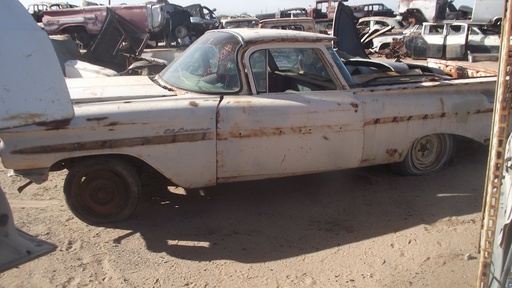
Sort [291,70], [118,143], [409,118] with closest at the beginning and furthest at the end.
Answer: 1. [118,143]
2. [409,118]
3. [291,70]

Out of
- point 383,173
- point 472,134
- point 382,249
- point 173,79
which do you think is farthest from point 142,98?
point 472,134

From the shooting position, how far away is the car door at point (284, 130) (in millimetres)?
3738

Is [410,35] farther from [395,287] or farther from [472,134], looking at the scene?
[395,287]

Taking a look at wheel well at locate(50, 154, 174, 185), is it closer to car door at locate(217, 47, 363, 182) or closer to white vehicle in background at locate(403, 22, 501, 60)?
car door at locate(217, 47, 363, 182)

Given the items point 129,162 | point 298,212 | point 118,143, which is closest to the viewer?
point 118,143

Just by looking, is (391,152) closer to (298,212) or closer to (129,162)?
(298,212)

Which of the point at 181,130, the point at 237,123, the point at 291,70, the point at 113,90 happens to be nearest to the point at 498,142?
the point at 237,123

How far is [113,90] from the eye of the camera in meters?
4.07

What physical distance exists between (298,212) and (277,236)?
19.4 inches

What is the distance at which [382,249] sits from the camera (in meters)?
3.36

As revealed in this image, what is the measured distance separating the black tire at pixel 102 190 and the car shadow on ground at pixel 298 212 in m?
0.15

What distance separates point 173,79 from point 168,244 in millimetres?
1657

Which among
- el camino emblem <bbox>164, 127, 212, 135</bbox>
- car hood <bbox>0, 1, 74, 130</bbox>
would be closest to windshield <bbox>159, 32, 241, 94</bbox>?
el camino emblem <bbox>164, 127, 212, 135</bbox>

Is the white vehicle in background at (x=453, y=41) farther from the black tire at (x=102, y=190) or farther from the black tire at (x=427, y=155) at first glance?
the black tire at (x=102, y=190)
